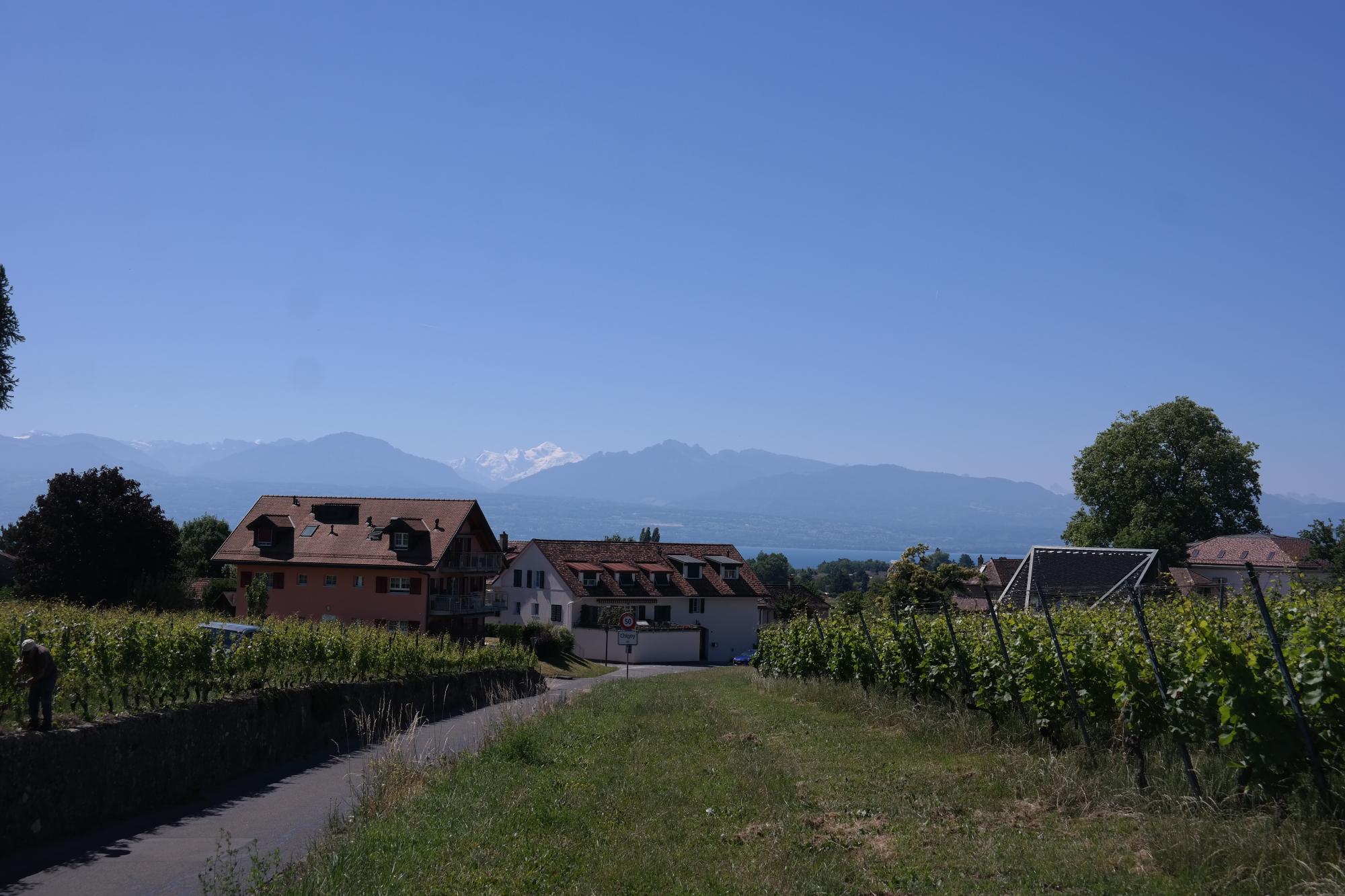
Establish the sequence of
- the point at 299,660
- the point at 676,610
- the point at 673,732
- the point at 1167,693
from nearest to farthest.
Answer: the point at 1167,693, the point at 673,732, the point at 299,660, the point at 676,610

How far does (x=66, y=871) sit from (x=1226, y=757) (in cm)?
1286

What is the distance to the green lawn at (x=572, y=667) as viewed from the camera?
6094 cm

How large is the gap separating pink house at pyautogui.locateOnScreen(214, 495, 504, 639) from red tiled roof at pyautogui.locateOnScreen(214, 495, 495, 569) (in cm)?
6

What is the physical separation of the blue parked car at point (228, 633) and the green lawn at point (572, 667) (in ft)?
99.8

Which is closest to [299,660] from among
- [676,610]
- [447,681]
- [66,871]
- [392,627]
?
[447,681]

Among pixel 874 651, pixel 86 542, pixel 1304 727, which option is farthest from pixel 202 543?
pixel 1304 727

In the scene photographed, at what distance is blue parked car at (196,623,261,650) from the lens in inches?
800

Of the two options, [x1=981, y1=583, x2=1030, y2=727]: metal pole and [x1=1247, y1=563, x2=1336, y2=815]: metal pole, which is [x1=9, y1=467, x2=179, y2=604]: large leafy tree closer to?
[x1=981, y1=583, x2=1030, y2=727]: metal pole

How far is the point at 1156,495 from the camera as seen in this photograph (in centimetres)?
7238

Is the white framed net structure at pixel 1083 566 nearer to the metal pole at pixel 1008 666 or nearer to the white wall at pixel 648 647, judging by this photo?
the metal pole at pixel 1008 666

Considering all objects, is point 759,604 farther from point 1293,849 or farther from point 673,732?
point 1293,849

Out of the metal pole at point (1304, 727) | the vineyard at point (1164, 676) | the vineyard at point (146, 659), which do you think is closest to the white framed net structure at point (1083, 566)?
the vineyard at point (1164, 676)

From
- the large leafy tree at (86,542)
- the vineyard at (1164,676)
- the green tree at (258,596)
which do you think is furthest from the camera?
the green tree at (258,596)

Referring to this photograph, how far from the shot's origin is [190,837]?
46.8 feet
